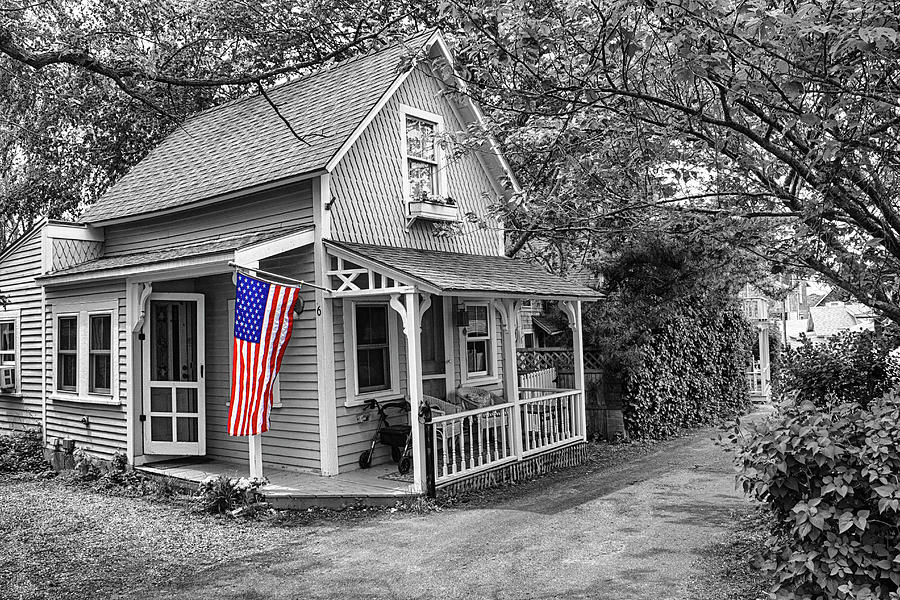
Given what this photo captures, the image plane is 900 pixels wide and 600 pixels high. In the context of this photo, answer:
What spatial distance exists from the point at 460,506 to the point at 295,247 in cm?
393

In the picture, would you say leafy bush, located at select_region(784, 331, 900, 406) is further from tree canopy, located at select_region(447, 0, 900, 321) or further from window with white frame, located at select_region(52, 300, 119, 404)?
window with white frame, located at select_region(52, 300, 119, 404)

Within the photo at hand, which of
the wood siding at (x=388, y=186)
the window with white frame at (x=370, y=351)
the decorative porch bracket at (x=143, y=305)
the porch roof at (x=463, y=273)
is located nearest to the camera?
the porch roof at (x=463, y=273)

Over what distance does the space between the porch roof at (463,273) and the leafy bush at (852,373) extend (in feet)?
12.1

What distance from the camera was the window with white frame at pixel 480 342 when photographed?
42.0 ft

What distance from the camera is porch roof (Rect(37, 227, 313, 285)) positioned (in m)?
9.30

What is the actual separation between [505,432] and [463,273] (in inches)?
94.1

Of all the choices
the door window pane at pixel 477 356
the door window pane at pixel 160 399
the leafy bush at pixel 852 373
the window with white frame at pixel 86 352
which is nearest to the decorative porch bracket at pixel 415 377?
the door window pane at pixel 477 356

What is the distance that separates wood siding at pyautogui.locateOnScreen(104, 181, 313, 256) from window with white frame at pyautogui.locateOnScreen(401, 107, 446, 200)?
1.97 m

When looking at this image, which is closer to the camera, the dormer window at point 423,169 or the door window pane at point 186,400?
the door window pane at point 186,400

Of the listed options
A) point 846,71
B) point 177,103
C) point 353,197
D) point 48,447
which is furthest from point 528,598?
point 177,103

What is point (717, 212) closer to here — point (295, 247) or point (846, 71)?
point (846, 71)

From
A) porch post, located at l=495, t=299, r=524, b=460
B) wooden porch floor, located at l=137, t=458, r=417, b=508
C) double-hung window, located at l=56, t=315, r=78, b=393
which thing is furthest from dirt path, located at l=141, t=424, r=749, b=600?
double-hung window, located at l=56, t=315, r=78, b=393

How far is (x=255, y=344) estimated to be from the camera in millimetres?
8883

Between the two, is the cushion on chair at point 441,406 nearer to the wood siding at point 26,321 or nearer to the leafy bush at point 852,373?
the leafy bush at point 852,373
